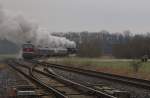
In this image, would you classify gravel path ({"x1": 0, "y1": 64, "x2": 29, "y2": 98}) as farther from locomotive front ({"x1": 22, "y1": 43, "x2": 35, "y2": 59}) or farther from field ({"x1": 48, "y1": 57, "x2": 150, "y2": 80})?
locomotive front ({"x1": 22, "y1": 43, "x2": 35, "y2": 59})

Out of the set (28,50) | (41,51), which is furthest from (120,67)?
(41,51)

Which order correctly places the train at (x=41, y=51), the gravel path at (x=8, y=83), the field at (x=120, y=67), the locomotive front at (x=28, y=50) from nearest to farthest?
the gravel path at (x=8, y=83), the field at (x=120, y=67), the locomotive front at (x=28, y=50), the train at (x=41, y=51)

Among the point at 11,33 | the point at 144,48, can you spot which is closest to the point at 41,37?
the point at 11,33

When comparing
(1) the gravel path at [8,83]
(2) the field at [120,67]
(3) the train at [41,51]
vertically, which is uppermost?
(3) the train at [41,51]

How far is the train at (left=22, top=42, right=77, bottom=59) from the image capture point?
6475 centimetres

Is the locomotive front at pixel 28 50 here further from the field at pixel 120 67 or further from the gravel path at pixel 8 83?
the gravel path at pixel 8 83

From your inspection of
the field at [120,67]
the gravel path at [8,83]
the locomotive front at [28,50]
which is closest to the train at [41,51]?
the locomotive front at [28,50]

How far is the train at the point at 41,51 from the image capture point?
64.8 meters

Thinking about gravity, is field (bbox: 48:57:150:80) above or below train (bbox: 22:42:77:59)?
below

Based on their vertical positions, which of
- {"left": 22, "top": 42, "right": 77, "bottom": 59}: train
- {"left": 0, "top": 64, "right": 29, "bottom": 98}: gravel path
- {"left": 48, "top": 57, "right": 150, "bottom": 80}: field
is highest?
{"left": 22, "top": 42, "right": 77, "bottom": 59}: train

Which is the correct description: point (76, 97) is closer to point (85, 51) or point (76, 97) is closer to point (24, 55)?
point (24, 55)

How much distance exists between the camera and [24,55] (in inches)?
2611

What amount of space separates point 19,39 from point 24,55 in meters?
3.38

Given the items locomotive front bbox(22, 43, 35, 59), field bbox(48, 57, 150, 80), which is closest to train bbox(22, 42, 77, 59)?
locomotive front bbox(22, 43, 35, 59)
